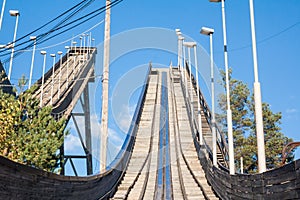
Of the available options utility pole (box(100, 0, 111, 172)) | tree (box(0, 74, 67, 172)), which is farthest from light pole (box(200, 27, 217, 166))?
tree (box(0, 74, 67, 172))

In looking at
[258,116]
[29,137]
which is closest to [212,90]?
[258,116]

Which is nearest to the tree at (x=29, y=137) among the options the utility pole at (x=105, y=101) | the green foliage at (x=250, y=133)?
the utility pole at (x=105, y=101)

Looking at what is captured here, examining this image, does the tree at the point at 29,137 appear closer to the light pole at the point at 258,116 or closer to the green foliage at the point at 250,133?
the light pole at the point at 258,116

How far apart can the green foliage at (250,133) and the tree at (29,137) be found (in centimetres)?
2027

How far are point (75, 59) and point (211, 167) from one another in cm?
2608

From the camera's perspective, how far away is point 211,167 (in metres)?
14.5

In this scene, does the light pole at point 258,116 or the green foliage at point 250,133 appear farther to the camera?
the green foliage at point 250,133

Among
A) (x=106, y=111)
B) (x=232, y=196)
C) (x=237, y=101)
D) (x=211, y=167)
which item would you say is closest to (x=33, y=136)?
(x=106, y=111)

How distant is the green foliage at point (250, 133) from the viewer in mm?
30938

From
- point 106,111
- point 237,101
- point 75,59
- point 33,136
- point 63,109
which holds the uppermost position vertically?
point 75,59

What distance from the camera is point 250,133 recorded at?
36281mm

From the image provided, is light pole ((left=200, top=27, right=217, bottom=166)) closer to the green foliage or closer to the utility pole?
the utility pole

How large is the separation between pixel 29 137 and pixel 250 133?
28415 mm

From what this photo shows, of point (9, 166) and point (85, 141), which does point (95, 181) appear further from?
point (85, 141)
